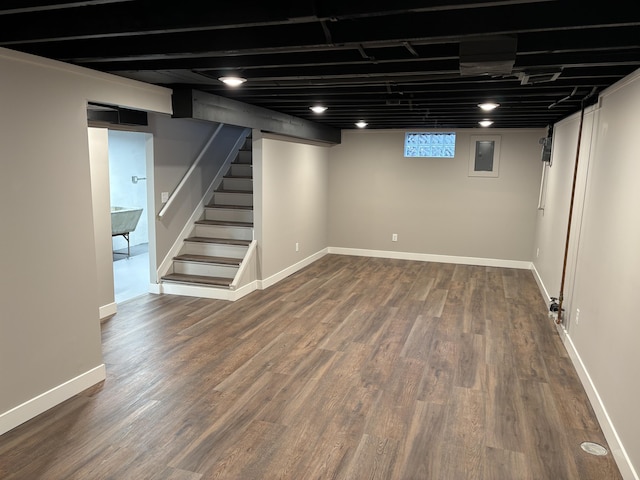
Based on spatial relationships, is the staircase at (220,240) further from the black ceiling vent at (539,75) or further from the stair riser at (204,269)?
the black ceiling vent at (539,75)

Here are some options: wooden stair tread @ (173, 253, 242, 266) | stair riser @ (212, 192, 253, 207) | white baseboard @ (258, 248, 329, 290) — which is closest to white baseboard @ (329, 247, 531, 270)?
A: white baseboard @ (258, 248, 329, 290)

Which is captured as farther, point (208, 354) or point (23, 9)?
point (208, 354)

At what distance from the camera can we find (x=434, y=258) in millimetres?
8000

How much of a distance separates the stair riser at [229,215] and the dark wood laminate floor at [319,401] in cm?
129

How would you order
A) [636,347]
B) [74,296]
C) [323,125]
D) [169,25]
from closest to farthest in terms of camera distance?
[169,25] < [636,347] < [74,296] < [323,125]

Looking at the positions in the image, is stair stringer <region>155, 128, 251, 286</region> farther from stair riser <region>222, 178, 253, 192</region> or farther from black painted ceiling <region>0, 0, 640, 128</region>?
black painted ceiling <region>0, 0, 640, 128</region>

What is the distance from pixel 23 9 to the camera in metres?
1.98

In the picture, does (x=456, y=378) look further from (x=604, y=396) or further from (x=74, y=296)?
(x=74, y=296)

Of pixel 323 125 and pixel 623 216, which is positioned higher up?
pixel 323 125

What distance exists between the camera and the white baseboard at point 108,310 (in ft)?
15.6

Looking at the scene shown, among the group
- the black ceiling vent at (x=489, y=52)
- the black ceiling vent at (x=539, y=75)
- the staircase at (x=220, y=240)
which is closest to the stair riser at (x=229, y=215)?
the staircase at (x=220, y=240)

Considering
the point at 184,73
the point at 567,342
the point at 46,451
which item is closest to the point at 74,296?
the point at 46,451

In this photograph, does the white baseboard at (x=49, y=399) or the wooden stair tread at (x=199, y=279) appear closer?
the white baseboard at (x=49, y=399)

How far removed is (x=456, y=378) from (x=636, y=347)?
1.40 m
